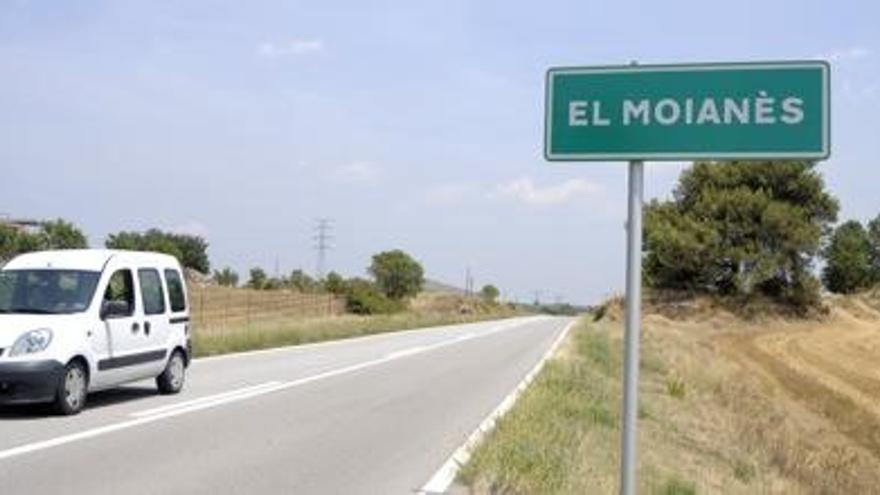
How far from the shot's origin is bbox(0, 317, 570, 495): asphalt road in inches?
454

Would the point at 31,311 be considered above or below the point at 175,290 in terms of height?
below

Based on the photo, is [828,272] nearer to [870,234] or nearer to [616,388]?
[870,234]

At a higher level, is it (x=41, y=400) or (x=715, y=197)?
(x=715, y=197)

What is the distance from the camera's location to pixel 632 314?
23.6 feet

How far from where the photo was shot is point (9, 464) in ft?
38.6

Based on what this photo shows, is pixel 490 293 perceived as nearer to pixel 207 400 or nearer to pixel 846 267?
pixel 846 267

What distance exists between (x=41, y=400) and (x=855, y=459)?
36.6 feet

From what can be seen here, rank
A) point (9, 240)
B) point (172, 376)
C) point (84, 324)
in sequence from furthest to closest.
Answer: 1. point (9, 240)
2. point (172, 376)
3. point (84, 324)

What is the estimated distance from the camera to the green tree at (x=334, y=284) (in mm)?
100137

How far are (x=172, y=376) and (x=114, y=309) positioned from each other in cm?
264

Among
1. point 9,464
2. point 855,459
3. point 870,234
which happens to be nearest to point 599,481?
point 9,464

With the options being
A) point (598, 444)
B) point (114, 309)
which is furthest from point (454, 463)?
point (114, 309)

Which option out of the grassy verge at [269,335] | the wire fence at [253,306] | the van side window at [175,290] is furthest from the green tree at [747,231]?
the van side window at [175,290]

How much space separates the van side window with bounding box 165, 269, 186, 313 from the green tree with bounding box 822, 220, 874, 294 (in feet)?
328
